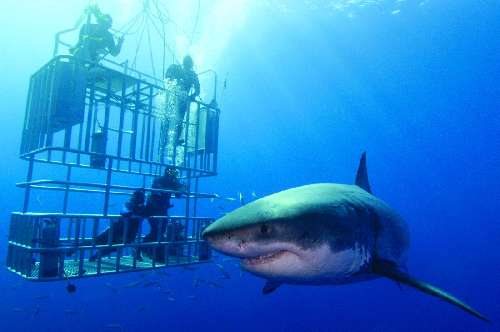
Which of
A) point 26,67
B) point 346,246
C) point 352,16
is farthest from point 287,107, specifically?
point 346,246

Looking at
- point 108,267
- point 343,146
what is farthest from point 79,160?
point 343,146

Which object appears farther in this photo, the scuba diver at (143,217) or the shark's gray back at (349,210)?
the scuba diver at (143,217)

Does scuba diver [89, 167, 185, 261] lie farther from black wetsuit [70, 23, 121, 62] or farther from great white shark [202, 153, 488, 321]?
great white shark [202, 153, 488, 321]

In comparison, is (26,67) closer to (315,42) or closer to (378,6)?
(315,42)

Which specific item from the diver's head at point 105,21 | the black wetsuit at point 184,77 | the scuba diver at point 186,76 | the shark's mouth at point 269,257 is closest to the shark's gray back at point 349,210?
the shark's mouth at point 269,257

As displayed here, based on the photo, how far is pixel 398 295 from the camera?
3997 cm

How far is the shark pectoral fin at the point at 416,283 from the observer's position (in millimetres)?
2721

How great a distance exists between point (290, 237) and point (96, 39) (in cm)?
672

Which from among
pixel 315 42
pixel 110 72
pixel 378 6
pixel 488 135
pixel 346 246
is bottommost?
pixel 346 246

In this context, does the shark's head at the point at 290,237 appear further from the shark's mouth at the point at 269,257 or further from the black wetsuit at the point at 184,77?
the black wetsuit at the point at 184,77

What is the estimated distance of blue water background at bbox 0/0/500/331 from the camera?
116 ft

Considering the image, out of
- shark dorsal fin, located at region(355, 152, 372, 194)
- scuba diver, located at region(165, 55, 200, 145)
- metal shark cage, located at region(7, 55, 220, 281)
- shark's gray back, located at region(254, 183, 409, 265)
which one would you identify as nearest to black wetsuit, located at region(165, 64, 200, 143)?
scuba diver, located at region(165, 55, 200, 145)

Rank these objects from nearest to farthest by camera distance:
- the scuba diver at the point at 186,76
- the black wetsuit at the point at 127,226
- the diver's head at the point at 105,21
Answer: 1. the black wetsuit at the point at 127,226
2. the diver's head at the point at 105,21
3. the scuba diver at the point at 186,76

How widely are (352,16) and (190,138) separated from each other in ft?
120
